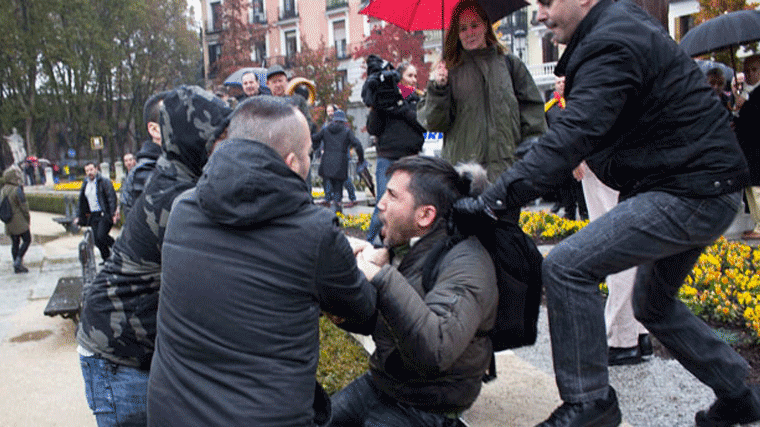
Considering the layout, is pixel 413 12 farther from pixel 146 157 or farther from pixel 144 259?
pixel 144 259

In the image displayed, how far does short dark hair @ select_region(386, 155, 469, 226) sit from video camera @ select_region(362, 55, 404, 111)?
2792mm

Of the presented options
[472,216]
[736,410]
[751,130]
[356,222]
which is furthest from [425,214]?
[356,222]

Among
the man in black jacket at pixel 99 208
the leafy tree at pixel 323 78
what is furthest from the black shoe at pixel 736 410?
the leafy tree at pixel 323 78

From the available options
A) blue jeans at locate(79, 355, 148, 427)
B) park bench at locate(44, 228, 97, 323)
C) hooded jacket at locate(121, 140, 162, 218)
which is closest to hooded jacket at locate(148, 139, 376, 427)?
blue jeans at locate(79, 355, 148, 427)

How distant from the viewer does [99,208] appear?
38.1 feet

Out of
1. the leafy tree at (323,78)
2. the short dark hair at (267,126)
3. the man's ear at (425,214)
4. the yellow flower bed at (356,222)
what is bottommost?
the yellow flower bed at (356,222)

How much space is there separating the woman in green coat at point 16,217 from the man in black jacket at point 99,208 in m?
1.71

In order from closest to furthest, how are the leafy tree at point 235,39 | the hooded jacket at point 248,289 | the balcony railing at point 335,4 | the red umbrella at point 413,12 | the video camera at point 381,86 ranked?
the hooded jacket at point 248,289
the red umbrella at point 413,12
the video camera at point 381,86
the leafy tree at point 235,39
the balcony railing at point 335,4

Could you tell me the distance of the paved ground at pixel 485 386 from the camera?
3260 mm

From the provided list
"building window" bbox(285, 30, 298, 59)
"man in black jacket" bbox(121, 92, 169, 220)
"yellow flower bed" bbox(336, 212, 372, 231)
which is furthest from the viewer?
"building window" bbox(285, 30, 298, 59)

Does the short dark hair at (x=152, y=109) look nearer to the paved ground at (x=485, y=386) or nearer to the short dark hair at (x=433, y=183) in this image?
the short dark hair at (x=433, y=183)

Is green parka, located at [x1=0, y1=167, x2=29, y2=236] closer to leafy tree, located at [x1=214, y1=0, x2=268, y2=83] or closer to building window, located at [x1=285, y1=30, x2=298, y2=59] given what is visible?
leafy tree, located at [x1=214, y1=0, x2=268, y2=83]

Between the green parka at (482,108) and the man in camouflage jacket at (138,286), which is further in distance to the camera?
the green parka at (482,108)

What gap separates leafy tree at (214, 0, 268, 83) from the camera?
42625mm
